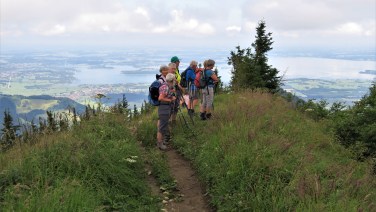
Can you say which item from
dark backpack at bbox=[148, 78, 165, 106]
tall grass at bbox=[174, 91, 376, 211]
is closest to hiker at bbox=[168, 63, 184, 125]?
dark backpack at bbox=[148, 78, 165, 106]

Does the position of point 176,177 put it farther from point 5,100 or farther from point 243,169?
point 5,100

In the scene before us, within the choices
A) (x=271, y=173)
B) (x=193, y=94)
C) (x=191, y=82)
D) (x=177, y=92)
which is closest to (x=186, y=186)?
(x=271, y=173)

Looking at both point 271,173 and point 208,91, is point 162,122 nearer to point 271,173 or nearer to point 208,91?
point 208,91

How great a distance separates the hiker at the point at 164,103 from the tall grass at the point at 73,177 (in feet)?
7.02

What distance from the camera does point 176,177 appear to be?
714 centimetres

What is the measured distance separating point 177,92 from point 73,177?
20.6 feet

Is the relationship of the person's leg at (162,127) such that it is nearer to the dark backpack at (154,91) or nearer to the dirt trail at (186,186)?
the dirt trail at (186,186)

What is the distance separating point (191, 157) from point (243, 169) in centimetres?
262

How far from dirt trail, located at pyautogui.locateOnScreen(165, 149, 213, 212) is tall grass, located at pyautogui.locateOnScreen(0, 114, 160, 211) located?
20.6 inches

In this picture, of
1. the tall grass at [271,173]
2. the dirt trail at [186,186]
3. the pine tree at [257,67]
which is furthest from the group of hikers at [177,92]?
the pine tree at [257,67]

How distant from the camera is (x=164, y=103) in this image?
29.2 ft

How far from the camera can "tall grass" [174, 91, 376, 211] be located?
4.68 m

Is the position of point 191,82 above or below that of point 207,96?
above

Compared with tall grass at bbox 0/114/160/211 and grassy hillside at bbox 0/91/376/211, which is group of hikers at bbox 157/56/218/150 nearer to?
grassy hillside at bbox 0/91/376/211
